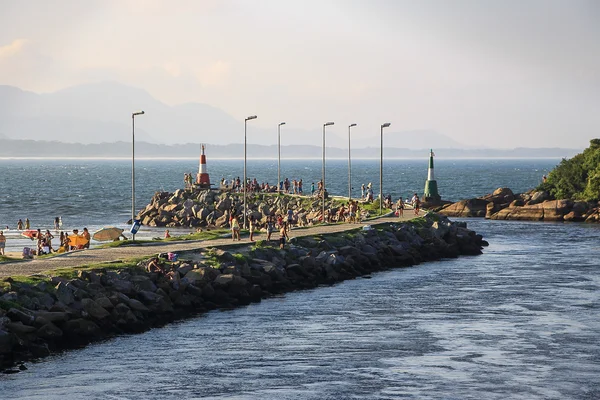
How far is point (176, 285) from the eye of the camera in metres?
47.1

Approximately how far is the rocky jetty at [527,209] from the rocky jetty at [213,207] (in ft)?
54.3

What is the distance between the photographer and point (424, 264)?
6719 centimetres

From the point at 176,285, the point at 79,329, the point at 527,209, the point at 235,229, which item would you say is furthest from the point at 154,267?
the point at 527,209

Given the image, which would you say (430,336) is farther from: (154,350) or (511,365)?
(154,350)

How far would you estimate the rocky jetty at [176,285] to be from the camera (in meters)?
38.5

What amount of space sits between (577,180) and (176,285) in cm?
6904

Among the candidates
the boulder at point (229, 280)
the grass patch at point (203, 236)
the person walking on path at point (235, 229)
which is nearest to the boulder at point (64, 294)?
the boulder at point (229, 280)

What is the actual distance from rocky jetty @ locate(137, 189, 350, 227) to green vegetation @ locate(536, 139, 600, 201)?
25.7 m

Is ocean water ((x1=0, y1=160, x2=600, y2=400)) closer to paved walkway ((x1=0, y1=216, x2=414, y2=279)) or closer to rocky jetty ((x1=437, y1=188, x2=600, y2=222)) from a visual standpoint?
paved walkway ((x1=0, y1=216, x2=414, y2=279))

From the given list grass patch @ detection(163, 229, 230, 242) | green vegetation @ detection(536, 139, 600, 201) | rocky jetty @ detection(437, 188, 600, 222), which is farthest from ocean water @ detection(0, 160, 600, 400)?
green vegetation @ detection(536, 139, 600, 201)

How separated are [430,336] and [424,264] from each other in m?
25.9

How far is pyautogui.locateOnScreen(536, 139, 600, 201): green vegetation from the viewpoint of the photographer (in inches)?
4094

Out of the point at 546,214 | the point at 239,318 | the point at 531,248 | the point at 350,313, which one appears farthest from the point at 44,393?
the point at 546,214

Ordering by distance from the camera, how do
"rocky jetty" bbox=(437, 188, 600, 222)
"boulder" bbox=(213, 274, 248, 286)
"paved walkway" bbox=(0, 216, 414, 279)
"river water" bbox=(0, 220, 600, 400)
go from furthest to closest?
"rocky jetty" bbox=(437, 188, 600, 222), "boulder" bbox=(213, 274, 248, 286), "paved walkway" bbox=(0, 216, 414, 279), "river water" bbox=(0, 220, 600, 400)
